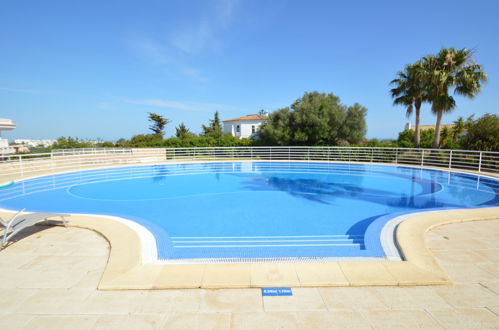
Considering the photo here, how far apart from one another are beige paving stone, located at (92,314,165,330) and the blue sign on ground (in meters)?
1.07

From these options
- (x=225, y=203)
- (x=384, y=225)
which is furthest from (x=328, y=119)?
(x=384, y=225)

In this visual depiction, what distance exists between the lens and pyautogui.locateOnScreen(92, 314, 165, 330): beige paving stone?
220 cm

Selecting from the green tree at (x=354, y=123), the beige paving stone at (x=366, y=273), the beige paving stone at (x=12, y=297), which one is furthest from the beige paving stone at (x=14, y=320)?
the green tree at (x=354, y=123)

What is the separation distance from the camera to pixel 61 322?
225 cm

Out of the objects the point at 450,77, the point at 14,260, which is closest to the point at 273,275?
the point at 14,260

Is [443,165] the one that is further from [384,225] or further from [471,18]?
[384,225]

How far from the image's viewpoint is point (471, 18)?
452 inches

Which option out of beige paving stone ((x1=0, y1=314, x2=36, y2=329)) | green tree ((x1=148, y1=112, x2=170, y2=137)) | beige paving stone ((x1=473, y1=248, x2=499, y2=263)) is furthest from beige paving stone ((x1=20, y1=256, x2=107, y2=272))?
green tree ((x1=148, y1=112, x2=170, y2=137))

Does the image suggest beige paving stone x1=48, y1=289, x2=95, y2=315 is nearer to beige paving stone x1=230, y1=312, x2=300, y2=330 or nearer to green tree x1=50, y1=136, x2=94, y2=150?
beige paving stone x1=230, y1=312, x2=300, y2=330

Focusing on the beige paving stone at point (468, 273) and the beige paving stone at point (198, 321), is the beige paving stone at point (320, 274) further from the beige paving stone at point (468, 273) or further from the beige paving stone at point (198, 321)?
the beige paving stone at point (468, 273)

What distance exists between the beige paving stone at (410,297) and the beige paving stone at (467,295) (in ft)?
0.29

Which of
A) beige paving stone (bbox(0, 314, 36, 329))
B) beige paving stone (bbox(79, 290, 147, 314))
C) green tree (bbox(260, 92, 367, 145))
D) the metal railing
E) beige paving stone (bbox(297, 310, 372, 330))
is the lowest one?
beige paving stone (bbox(0, 314, 36, 329))

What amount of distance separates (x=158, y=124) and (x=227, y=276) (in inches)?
1582

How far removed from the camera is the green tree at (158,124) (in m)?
38.7
